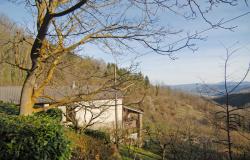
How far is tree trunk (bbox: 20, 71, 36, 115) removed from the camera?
7.15 meters

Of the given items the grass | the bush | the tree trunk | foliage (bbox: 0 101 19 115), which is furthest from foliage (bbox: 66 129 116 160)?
the grass

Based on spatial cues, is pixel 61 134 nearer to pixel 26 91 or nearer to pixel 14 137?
pixel 14 137

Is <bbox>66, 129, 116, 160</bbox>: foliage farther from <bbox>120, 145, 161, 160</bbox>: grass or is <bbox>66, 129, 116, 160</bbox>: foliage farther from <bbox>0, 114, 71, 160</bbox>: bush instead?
<bbox>120, 145, 161, 160</bbox>: grass

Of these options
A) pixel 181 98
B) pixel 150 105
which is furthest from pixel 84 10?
pixel 181 98

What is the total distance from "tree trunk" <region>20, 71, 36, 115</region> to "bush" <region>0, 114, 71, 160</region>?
1.12 meters

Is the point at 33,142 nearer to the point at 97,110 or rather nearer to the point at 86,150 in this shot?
the point at 86,150

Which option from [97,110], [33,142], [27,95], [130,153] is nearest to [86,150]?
[27,95]

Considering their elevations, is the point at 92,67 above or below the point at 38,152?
above

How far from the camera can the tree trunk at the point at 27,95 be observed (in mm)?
7149

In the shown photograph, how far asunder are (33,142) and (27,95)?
5.89 ft

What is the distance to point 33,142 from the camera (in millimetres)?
5715

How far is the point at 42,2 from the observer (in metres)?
7.28

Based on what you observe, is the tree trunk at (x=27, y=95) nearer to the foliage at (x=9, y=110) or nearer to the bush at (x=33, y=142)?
the bush at (x=33, y=142)

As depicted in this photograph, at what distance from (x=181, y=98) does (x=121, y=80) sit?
159 ft
